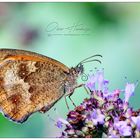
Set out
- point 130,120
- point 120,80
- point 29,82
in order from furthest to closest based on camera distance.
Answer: point 120,80, point 29,82, point 130,120

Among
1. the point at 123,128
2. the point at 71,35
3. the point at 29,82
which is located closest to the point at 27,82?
the point at 29,82

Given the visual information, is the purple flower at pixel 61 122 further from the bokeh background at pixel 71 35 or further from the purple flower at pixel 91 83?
the bokeh background at pixel 71 35

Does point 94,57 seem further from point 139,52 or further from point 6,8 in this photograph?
point 6,8

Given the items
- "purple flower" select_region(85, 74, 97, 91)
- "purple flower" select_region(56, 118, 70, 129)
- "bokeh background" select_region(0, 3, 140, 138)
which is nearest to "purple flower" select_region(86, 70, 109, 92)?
"purple flower" select_region(85, 74, 97, 91)

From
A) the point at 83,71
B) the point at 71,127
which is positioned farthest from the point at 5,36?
the point at 71,127

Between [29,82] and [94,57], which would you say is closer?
[29,82]

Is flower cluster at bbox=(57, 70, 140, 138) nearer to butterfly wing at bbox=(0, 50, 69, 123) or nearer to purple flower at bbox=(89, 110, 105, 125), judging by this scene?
purple flower at bbox=(89, 110, 105, 125)

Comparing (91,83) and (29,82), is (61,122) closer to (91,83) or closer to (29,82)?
(91,83)
